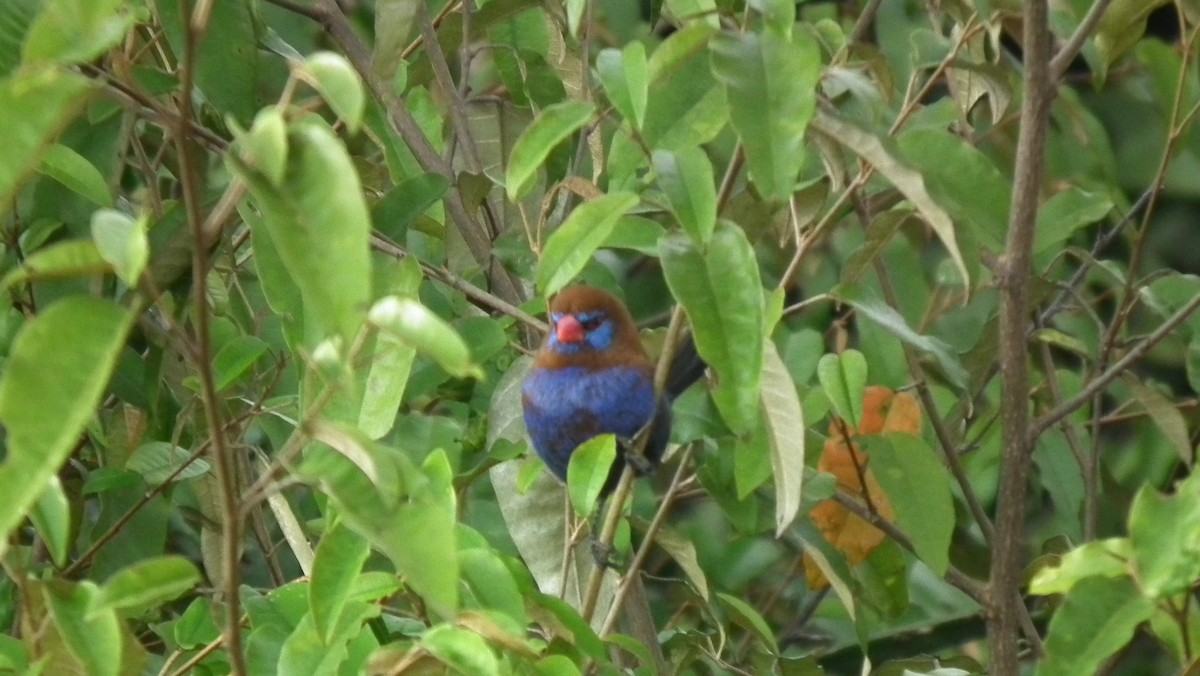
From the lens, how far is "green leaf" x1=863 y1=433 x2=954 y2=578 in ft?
5.98

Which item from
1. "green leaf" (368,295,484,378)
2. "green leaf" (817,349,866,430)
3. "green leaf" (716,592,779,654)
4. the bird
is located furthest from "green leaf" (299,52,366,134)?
the bird

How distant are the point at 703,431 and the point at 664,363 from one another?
27cm

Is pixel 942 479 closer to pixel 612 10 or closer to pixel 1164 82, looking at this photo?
pixel 1164 82

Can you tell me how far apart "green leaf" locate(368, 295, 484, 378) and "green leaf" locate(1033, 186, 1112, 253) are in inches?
44.8

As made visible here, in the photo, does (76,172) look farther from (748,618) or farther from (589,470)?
(748,618)

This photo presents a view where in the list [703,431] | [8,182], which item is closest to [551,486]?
[703,431]

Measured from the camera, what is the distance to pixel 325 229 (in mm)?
875

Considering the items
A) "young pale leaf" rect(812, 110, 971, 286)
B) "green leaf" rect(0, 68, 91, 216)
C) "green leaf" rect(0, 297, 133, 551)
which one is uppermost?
"green leaf" rect(0, 68, 91, 216)

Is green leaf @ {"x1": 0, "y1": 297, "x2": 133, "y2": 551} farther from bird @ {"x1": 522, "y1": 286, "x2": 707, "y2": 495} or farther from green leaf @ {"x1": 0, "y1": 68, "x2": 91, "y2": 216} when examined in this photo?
bird @ {"x1": 522, "y1": 286, "x2": 707, "y2": 495}

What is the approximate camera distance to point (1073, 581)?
127 centimetres

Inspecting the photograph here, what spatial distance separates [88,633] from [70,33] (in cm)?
49

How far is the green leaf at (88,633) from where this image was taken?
1.22 m

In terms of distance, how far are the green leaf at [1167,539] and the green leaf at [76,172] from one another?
3.51 ft

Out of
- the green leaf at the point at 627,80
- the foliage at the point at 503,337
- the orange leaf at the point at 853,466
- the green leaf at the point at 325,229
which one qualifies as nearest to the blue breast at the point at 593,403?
the foliage at the point at 503,337
